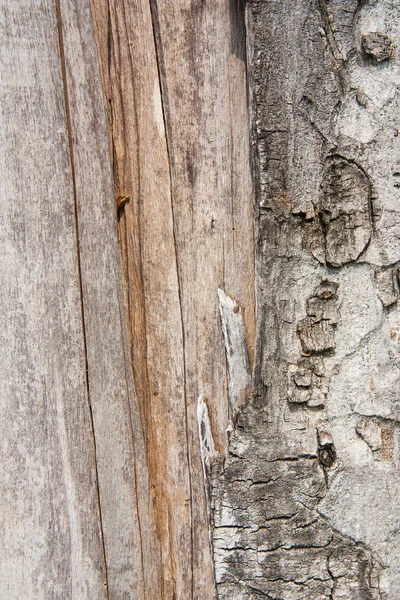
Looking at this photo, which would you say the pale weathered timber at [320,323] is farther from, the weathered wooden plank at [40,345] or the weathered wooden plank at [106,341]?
the weathered wooden plank at [40,345]

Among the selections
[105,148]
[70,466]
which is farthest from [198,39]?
[70,466]

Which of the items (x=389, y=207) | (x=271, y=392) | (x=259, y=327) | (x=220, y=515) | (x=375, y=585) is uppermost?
(x=389, y=207)

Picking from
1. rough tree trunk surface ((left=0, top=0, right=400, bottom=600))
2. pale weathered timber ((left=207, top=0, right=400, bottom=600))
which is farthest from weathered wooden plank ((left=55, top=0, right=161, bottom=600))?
pale weathered timber ((left=207, top=0, right=400, bottom=600))

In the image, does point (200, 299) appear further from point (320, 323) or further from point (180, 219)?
point (320, 323)

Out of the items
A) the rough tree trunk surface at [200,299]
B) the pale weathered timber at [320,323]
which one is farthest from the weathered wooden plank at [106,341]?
the pale weathered timber at [320,323]

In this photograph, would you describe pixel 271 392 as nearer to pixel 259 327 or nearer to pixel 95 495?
pixel 259 327

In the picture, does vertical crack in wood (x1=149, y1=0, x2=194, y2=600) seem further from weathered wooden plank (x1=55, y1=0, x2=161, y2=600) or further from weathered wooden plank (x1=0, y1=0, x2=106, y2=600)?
weathered wooden plank (x1=0, y1=0, x2=106, y2=600)

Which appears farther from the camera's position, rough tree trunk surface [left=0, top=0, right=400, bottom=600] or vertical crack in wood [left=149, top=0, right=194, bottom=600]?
vertical crack in wood [left=149, top=0, right=194, bottom=600]
